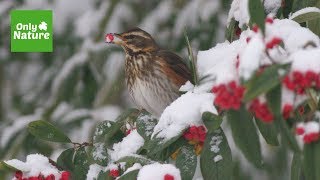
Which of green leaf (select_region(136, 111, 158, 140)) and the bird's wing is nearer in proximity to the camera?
green leaf (select_region(136, 111, 158, 140))

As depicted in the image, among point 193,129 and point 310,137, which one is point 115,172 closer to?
point 193,129

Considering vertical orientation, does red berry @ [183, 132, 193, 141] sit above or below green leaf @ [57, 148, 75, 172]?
above

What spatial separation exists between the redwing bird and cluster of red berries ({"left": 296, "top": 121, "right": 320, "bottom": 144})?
148cm

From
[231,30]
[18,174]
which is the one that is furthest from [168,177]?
[231,30]

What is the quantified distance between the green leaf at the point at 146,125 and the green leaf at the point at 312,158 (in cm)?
64

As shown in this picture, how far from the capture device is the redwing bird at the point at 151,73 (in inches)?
116

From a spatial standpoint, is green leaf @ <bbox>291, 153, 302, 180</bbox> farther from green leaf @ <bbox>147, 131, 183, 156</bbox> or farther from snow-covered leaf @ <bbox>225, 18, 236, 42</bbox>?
snow-covered leaf @ <bbox>225, 18, 236, 42</bbox>

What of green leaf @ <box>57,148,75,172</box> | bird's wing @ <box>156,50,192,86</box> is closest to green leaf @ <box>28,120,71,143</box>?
green leaf @ <box>57,148,75,172</box>

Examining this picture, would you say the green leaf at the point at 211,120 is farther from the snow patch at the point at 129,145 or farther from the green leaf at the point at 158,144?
the snow patch at the point at 129,145

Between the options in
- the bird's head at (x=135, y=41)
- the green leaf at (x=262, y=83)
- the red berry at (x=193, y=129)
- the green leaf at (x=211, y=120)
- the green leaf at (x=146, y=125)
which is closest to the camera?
A: the green leaf at (x=262, y=83)

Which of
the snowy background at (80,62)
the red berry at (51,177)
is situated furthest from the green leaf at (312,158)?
the snowy background at (80,62)

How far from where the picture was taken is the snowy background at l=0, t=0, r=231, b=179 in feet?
13.9

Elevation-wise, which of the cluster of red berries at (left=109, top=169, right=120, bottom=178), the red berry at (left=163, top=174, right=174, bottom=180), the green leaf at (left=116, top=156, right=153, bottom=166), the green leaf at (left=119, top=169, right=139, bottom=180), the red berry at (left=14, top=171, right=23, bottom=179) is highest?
the green leaf at (left=116, top=156, right=153, bottom=166)

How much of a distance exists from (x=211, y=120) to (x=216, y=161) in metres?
0.14
